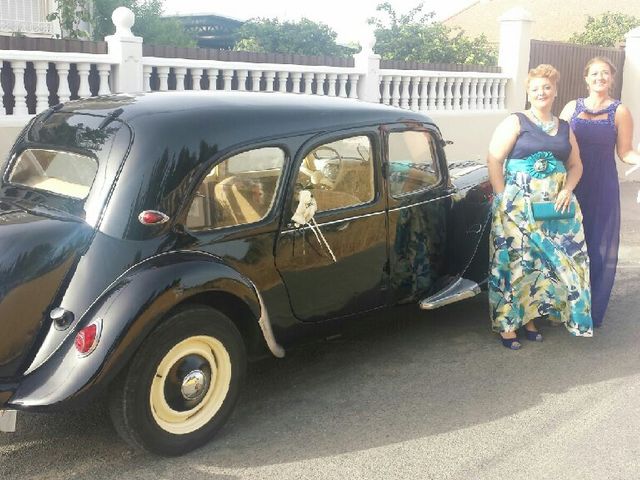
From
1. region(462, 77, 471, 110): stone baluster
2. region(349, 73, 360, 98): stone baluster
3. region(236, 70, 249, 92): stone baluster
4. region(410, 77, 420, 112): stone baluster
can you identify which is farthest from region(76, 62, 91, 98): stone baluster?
region(462, 77, 471, 110): stone baluster

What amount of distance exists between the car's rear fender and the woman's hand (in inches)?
97.7

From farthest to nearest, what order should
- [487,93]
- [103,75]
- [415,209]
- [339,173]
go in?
1. [487,93]
2. [103,75]
3. [415,209]
4. [339,173]

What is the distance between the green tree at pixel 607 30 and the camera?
79.7ft

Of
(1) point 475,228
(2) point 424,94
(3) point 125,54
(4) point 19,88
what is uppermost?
(3) point 125,54

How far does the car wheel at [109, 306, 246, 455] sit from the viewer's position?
3061 mm

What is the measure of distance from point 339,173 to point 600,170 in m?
2.20

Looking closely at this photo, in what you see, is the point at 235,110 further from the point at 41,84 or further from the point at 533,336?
the point at 41,84

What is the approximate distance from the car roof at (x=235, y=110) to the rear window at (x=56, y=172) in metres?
0.27

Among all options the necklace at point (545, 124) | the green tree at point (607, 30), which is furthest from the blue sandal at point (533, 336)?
the green tree at point (607, 30)

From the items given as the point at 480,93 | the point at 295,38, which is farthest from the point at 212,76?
the point at 295,38

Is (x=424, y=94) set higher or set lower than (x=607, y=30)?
lower

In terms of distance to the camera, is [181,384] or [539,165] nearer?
[181,384]

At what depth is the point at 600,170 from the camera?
5195 mm

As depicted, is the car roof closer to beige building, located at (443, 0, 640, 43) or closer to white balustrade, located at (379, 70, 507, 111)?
white balustrade, located at (379, 70, 507, 111)
